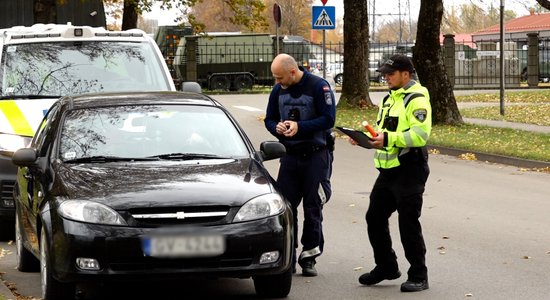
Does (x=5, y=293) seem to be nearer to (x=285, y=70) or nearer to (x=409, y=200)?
(x=285, y=70)

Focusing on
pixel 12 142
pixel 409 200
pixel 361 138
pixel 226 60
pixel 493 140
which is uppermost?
pixel 226 60

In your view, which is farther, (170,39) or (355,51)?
(170,39)

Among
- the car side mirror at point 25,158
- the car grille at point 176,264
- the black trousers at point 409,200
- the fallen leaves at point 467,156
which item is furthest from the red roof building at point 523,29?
the car grille at point 176,264

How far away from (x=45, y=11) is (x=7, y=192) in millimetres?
14681

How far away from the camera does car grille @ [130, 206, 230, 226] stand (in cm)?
774

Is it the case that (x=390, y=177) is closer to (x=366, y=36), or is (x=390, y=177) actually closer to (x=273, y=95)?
(x=273, y=95)

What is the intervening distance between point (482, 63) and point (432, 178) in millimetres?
31642

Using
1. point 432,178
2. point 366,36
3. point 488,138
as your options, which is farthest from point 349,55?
point 432,178

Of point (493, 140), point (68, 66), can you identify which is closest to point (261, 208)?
point (68, 66)

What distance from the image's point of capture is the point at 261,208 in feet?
26.3

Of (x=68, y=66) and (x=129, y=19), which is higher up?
(x=129, y=19)

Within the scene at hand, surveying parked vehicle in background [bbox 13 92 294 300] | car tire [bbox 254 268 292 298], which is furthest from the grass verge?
car tire [bbox 254 268 292 298]

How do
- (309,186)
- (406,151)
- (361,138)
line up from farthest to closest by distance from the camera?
(309,186)
(406,151)
(361,138)

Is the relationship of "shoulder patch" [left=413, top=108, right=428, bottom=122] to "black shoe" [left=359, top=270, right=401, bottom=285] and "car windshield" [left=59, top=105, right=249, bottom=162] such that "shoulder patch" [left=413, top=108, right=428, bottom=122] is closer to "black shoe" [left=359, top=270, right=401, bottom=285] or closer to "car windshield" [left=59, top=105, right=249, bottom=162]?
"black shoe" [left=359, top=270, right=401, bottom=285]
